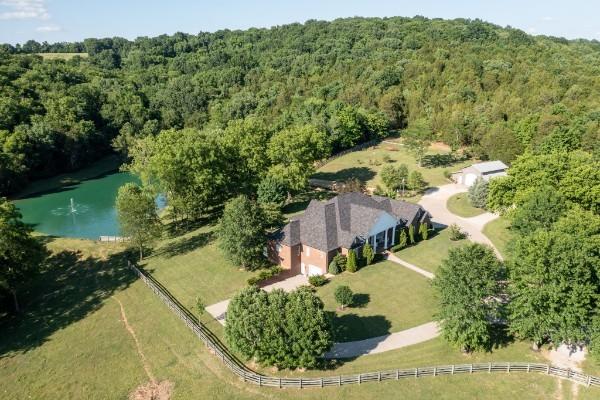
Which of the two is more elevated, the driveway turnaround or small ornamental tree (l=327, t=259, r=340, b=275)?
small ornamental tree (l=327, t=259, r=340, b=275)

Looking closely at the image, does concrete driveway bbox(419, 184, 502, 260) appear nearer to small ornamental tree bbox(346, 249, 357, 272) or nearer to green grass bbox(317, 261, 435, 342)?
green grass bbox(317, 261, 435, 342)

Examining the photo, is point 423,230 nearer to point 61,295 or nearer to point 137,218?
point 137,218

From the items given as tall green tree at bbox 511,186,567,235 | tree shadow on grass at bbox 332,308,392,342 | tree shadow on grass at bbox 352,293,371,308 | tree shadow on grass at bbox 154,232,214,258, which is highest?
tall green tree at bbox 511,186,567,235

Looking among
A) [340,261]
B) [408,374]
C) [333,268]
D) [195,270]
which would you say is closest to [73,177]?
[195,270]

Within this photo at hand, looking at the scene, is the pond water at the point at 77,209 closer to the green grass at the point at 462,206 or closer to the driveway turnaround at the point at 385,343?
the driveway turnaround at the point at 385,343

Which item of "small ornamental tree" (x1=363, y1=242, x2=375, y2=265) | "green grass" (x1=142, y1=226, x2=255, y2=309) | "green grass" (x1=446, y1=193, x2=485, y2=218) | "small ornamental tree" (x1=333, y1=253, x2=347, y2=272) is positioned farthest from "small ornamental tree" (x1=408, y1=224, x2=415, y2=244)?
"green grass" (x1=142, y1=226, x2=255, y2=309)

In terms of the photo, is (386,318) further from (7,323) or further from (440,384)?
(7,323)

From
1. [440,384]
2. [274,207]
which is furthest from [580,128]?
[440,384]
